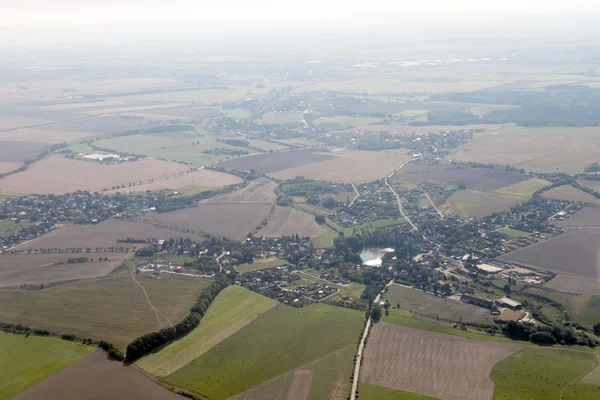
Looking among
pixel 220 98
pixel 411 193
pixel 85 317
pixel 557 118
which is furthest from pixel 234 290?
pixel 220 98

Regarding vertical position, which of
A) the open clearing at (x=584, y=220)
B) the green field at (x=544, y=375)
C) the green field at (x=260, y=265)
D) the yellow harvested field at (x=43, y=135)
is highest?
the open clearing at (x=584, y=220)

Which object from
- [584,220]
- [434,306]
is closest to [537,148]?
[584,220]

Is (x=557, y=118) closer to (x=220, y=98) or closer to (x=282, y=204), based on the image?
(x=282, y=204)

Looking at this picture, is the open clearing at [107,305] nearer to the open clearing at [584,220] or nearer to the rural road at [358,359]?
the rural road at [358,359]

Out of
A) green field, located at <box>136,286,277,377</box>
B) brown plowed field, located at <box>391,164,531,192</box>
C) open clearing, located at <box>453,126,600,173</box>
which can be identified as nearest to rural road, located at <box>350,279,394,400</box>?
green field, located at <box>136,286,277,377</box>

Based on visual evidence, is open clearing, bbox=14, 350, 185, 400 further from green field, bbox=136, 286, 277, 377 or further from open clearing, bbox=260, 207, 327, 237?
open clearing, bbox=260, 207, 327, 237

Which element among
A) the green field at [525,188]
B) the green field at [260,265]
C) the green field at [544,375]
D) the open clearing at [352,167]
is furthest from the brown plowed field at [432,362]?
the open clearing at [352,167]
